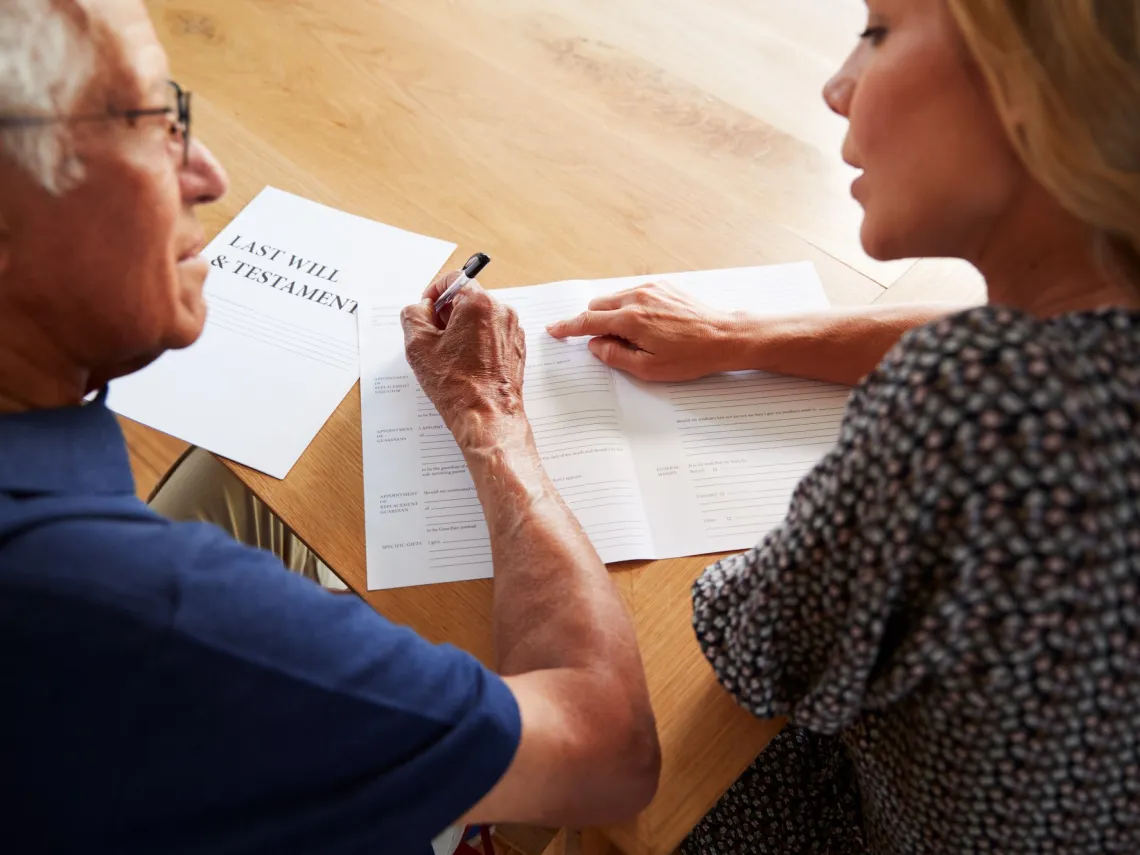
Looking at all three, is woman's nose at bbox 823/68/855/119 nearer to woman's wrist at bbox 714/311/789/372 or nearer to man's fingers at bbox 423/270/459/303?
woman's wrist at bbox 714/311/789/372

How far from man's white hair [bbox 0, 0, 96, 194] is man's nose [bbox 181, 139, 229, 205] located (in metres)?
0.14

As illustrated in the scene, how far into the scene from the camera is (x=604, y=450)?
0.90 m

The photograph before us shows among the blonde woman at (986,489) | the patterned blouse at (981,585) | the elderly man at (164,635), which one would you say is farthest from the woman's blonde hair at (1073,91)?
the elderly man at (164,635)

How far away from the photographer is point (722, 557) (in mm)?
829

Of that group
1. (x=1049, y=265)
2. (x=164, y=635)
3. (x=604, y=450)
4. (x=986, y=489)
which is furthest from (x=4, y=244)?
(x=1049, y=265)

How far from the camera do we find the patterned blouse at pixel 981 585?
50 cm

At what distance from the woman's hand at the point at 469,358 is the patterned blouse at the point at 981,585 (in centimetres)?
33

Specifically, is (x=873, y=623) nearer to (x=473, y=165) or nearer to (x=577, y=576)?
(x=577, y=576)

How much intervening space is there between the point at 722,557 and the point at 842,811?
305 millimetres

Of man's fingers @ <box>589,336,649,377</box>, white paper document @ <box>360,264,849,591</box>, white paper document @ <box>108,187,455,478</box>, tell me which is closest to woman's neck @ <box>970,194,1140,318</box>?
white paper document @ <box>360,264,849,591</box>

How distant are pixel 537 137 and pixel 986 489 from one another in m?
0.89

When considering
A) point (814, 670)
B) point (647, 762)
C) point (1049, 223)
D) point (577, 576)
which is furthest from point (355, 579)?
point (1049, 223)

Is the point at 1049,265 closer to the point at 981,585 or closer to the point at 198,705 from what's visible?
the point at 981,585

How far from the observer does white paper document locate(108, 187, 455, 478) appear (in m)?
0.92
